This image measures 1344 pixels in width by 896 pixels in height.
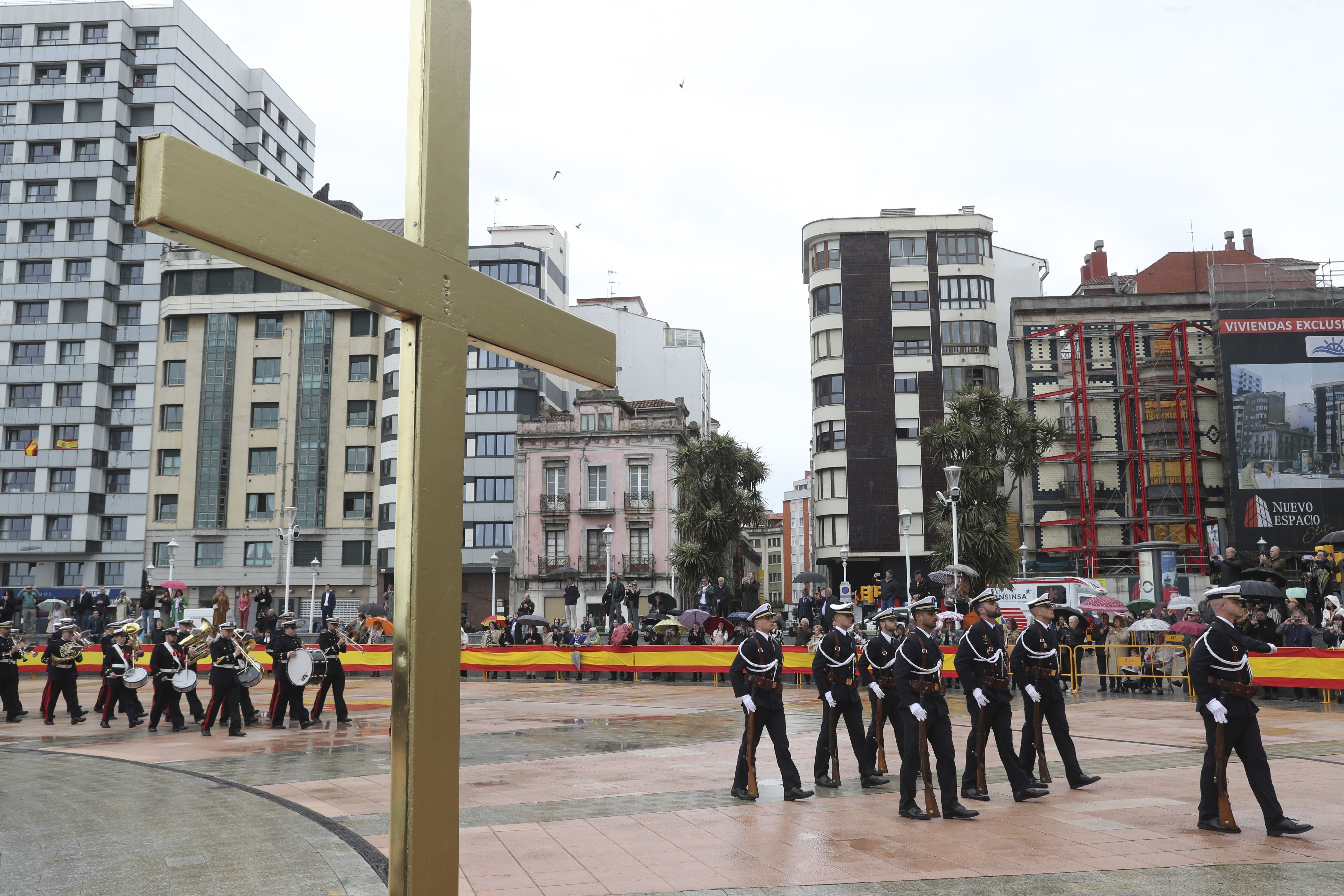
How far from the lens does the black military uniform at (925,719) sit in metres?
9.84

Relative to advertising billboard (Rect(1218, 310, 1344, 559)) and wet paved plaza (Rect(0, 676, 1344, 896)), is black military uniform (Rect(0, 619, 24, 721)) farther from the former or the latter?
advertising billboard (Rect(1218, 310, 1344, 559))

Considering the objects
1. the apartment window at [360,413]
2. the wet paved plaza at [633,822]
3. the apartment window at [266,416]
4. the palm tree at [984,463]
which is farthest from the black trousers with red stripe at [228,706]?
the apartment window at [266,416]

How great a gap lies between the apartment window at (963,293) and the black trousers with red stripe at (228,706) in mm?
45524

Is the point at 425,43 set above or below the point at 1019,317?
below

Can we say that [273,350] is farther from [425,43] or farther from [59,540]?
[425,43]

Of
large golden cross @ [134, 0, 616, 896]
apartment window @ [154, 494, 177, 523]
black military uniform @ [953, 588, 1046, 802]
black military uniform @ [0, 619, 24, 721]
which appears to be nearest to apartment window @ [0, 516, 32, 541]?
apartment window @ [154, 494, 177, 523]

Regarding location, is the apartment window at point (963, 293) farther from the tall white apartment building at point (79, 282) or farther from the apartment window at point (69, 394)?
the apartment window at point (69, 394)

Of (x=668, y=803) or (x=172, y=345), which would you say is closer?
(x=668, y=803)

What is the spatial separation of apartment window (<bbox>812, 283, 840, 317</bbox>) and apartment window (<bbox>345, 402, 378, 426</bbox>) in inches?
1025

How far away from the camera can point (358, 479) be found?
6034cm

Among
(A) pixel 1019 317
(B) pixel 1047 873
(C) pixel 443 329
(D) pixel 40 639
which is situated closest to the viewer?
(C) pixel 443 329

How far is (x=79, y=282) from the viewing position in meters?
62.6

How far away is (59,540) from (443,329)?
67.0 meters

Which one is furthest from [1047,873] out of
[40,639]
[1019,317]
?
[1019,317]
